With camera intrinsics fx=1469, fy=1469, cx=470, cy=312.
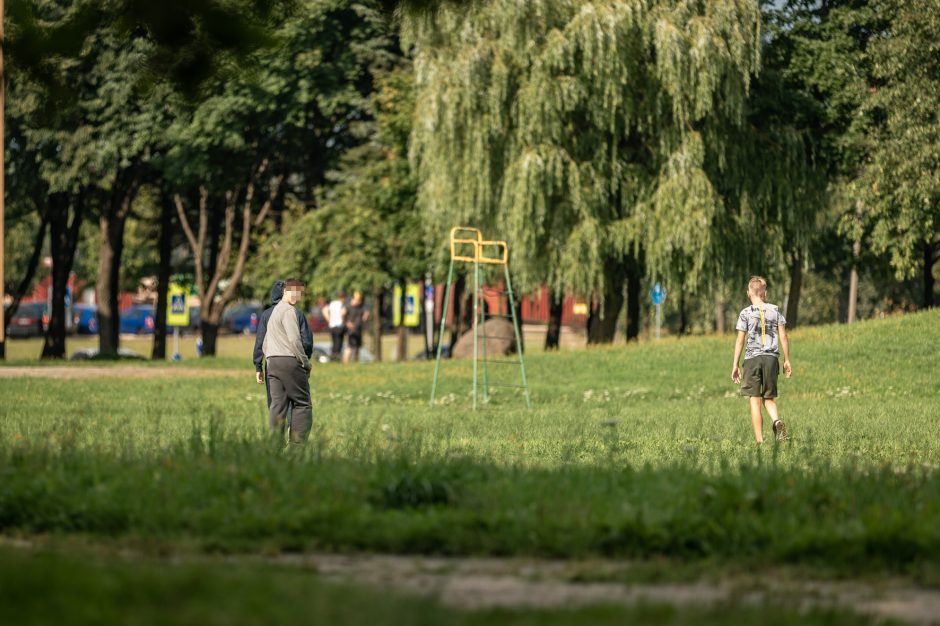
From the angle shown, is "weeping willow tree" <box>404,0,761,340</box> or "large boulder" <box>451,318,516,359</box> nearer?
"weeping willow tree" <box>404,0,761,340</box>

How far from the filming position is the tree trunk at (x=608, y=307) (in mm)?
37312

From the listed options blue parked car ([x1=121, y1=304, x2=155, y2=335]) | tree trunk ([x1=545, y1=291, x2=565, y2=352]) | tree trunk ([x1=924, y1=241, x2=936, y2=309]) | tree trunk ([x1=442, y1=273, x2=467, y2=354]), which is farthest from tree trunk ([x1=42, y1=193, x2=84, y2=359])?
blue parked car ([x1=121, y1=304, x2=155, y2=335])

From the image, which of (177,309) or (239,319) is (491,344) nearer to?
(177,309)

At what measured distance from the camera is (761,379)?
1598 cm

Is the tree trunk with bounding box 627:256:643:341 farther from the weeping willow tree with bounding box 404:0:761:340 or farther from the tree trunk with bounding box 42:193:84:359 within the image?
the tree trunk with bounding box 42:193:84:359

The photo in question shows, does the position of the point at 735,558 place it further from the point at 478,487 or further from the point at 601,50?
the point at 601,50

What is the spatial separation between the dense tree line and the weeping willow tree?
0.06 meters

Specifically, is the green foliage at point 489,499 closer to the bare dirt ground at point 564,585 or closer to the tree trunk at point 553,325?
the bare dirt ground at point 564,585

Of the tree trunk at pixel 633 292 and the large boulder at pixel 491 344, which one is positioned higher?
the tree trunk at pixel 633 292

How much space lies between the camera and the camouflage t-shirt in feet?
52.5

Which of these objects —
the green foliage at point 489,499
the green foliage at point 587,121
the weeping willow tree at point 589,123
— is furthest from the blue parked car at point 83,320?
the green foliage at point 489,499

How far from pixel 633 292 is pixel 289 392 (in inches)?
1085

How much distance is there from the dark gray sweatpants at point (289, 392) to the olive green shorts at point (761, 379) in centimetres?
495

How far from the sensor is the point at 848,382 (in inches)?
1075
